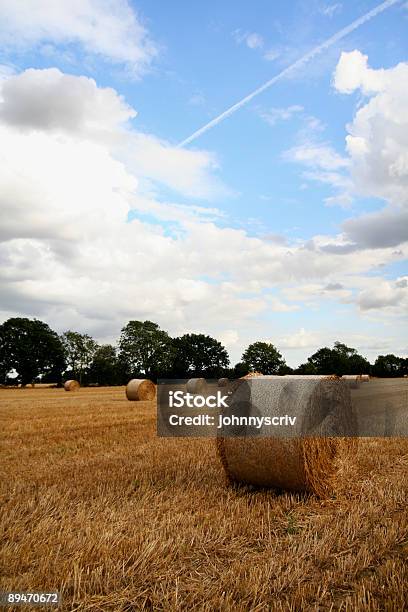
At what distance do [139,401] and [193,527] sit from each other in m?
20.5

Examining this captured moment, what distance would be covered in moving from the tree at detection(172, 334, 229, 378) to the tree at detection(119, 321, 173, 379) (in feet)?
7.99

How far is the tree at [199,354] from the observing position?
249ft

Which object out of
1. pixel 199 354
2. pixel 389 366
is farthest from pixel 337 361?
pixel 199 354

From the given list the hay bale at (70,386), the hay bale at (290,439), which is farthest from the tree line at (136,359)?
the hay bale at (290,439)

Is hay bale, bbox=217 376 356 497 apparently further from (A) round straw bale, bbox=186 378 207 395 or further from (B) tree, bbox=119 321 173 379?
(B) tree, bbox=119 321 173 379

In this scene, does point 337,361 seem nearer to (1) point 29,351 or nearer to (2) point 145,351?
(2) point 145,351

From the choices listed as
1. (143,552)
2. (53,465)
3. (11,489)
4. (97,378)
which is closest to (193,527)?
(143,552)

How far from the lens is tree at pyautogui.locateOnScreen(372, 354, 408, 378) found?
69438mm

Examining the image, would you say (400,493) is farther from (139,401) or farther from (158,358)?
(158,358)

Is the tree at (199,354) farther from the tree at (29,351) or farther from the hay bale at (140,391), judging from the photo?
the hay bale at (140,391)

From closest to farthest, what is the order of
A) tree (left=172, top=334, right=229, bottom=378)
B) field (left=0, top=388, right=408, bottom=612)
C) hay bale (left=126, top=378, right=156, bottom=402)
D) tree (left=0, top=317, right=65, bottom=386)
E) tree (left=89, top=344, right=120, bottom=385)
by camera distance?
field (left=0, top=388, right=408, bottom=612) < hay bale (left=126, top=378, right=156, bottom=402) < tree (left=0, top=317, right=65, bottom=386) < tree (left=89, top=344, right=120, bottom=385) < tree (left=172, top=334, right=229, bottom=378)

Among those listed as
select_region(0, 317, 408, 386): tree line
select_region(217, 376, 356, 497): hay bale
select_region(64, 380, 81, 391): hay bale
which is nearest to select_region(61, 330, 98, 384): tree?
select_region(0, 317, 408, 386): tree line

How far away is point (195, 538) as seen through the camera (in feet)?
16.8

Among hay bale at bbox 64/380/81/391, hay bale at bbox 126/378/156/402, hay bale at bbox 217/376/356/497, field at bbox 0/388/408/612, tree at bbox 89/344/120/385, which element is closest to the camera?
field at bbox 0/388/408/612
